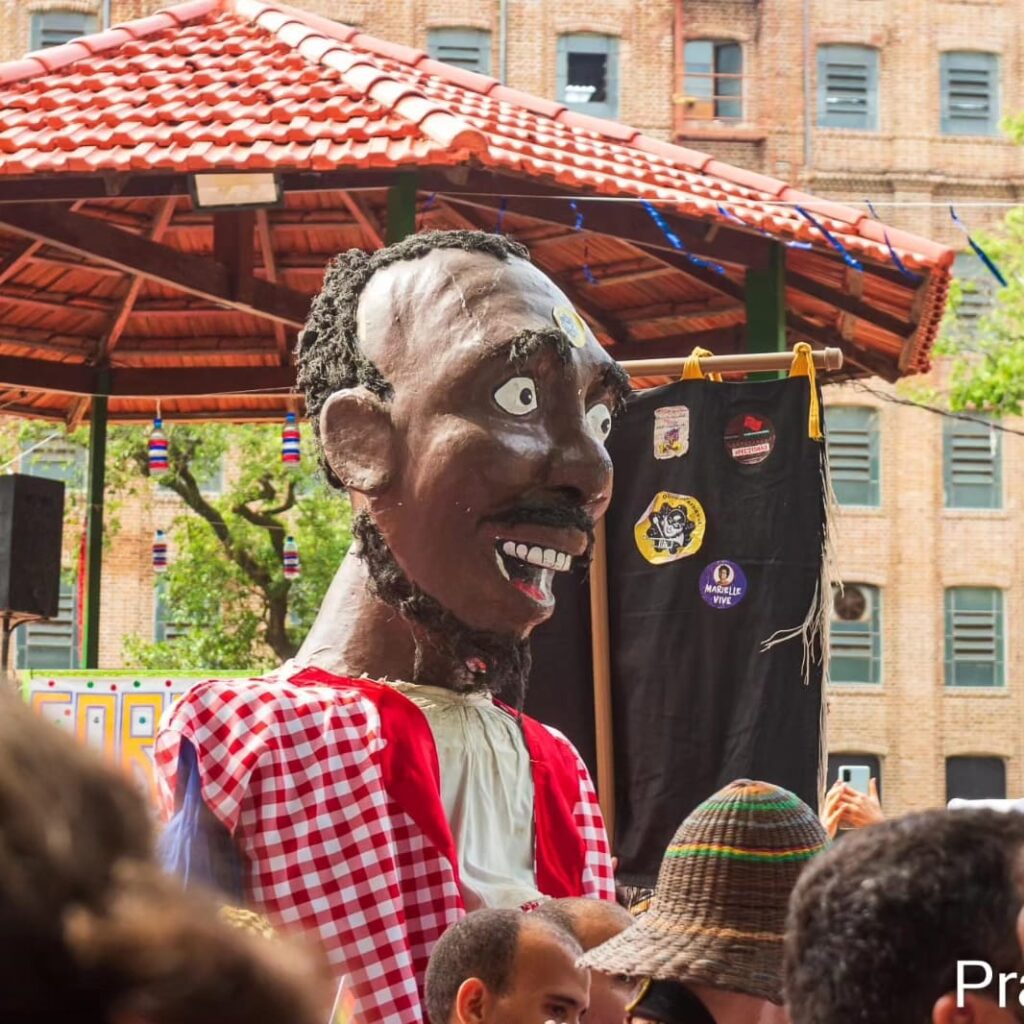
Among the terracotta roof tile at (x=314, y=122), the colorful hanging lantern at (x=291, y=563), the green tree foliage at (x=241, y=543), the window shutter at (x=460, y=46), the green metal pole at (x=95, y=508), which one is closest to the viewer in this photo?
the terracotta roof tile at (x=314, y=122)

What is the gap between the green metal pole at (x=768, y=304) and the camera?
8297 millimetres

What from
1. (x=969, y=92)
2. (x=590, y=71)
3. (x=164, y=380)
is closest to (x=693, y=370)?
(x=164, y=380)

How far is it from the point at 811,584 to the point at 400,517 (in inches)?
83.0

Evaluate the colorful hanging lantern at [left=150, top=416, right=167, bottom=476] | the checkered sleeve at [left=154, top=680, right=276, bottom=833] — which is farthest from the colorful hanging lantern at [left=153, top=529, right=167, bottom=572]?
the checkered sleeve at [left=154, top=680, right=276, bottom=833]

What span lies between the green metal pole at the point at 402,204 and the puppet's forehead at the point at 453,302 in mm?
2695

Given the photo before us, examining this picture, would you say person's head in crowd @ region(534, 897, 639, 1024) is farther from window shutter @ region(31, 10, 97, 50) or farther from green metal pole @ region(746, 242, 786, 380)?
window shutter @ region(31, 10, 97, 50)

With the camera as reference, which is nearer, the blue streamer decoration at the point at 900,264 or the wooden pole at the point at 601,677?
the wooden pole at the point at 601,677

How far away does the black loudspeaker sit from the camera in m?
10.6

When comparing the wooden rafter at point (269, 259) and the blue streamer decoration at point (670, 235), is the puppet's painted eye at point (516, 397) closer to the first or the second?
the blue streamer decoration at point (670, 235)

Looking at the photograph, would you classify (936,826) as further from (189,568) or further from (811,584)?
(189,568)

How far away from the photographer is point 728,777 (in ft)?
20.9

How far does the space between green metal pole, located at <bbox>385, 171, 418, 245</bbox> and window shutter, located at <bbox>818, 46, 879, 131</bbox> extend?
86.4ft

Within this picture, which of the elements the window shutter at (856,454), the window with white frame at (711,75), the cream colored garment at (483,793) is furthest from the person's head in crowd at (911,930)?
the window with white frame at (711,75)

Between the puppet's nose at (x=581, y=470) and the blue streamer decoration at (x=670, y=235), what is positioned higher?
the blue streamer decoration at (x=670, y=235)
